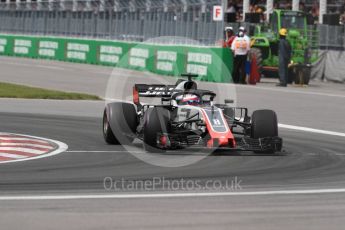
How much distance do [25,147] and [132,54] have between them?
82.7ft

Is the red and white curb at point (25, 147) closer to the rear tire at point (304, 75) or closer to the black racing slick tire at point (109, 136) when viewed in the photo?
the black racing slick tire at point (109, 136)

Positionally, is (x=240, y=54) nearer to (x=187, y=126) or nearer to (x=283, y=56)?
(x=283, y=56)

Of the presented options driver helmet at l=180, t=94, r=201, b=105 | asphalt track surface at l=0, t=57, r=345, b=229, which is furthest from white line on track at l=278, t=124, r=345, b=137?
driver helmet at l=180, t=94, r=201, b=105

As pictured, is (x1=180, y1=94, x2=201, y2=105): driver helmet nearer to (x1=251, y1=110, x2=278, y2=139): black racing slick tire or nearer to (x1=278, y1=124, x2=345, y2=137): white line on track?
(x1=251, y1=110, x2=278, y2=139): black racing slick tire

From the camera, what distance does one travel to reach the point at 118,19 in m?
44.4

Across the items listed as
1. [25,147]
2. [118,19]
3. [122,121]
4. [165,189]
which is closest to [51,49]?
[118,19]

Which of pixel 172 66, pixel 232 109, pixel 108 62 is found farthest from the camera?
pixel 108 62

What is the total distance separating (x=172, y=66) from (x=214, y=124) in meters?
21.6

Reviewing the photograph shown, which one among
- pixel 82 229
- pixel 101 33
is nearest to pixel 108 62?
pixel 101 33

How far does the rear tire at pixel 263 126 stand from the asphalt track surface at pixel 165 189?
11.3 inches

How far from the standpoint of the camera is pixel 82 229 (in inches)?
290

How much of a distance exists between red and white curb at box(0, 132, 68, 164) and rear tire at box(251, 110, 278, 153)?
239 centimetres

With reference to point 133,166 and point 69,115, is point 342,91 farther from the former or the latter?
point 133,166

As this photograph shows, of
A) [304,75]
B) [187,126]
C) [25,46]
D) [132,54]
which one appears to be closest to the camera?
[187,126]
